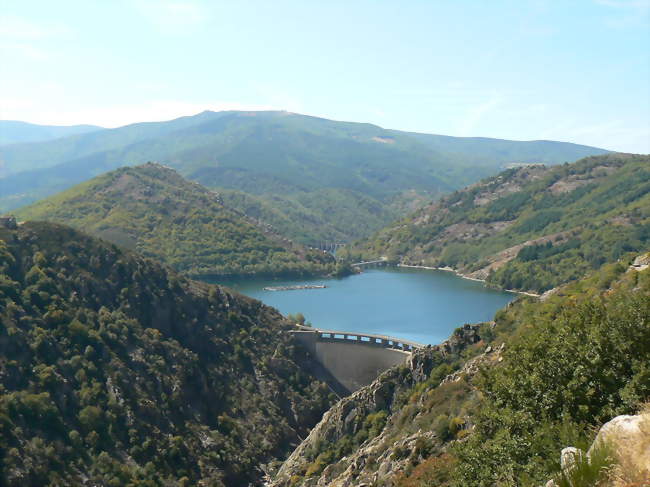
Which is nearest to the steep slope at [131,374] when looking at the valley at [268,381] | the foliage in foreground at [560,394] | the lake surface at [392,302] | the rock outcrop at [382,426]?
the valley at [268,381]

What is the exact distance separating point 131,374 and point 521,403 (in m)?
49.1

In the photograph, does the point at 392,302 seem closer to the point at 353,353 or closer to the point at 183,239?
the point at 353,353

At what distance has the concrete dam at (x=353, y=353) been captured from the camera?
79188 mm

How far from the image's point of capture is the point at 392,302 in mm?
146125

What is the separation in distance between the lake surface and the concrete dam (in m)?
23.7

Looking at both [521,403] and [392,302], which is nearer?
[521,403]

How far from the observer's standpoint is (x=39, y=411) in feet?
183

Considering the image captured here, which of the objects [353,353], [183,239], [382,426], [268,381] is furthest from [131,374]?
[183,239]

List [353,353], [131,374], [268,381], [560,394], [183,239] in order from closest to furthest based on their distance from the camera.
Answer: [560,394] → [131,374] → [268,381] → [353,353] → [183,239]

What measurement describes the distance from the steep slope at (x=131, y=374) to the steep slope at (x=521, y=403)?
600 inches

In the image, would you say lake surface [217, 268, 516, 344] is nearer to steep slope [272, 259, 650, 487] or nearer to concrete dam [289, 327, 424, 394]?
concrete dam [289, 327, 424, 394]

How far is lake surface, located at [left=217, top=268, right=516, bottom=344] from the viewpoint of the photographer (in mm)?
117062

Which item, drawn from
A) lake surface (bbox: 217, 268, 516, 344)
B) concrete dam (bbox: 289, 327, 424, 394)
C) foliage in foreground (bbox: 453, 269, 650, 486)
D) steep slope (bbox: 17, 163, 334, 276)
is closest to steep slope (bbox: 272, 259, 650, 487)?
foliage in foreground (bbox: 453, 269, 650, 486)

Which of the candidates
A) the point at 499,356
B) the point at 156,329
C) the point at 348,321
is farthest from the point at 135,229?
the point at 499,356
